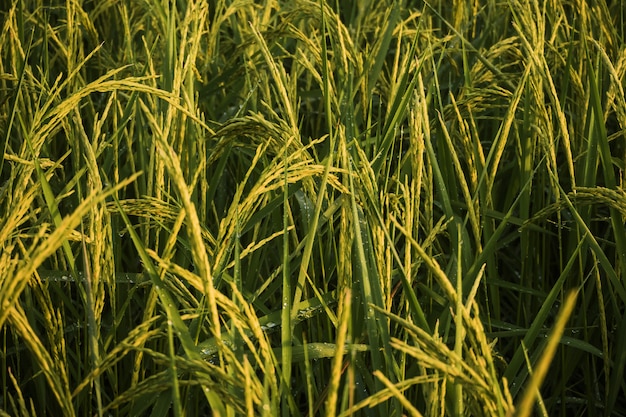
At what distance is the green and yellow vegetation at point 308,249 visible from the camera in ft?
3.89

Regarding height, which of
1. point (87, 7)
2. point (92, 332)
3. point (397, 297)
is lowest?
point (397, 297)

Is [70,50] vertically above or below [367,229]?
above

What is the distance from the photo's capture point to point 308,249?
56.2 inches

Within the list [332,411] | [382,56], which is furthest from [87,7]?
[332,411]

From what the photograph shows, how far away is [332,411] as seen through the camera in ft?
3.46

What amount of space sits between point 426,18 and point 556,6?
602 mm

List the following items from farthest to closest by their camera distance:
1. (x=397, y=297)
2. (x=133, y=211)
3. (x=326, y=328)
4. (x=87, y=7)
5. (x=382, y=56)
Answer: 1. (x=87, y=7)
2. (x=382, y=56)
3. (x=397, y=297)
4. (x=326, y=328)
5. (x=133, y=211)

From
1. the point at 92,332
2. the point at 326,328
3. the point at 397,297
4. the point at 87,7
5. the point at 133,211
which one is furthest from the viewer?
the point at 87,7

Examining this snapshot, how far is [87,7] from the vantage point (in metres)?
3.47

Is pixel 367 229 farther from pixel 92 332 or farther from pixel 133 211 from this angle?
pixel 92 332

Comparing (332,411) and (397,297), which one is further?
(397,297)

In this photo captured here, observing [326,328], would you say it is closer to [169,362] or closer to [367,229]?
[367,229]

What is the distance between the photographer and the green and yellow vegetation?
1186mm

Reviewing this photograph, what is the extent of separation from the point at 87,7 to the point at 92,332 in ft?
8.18
